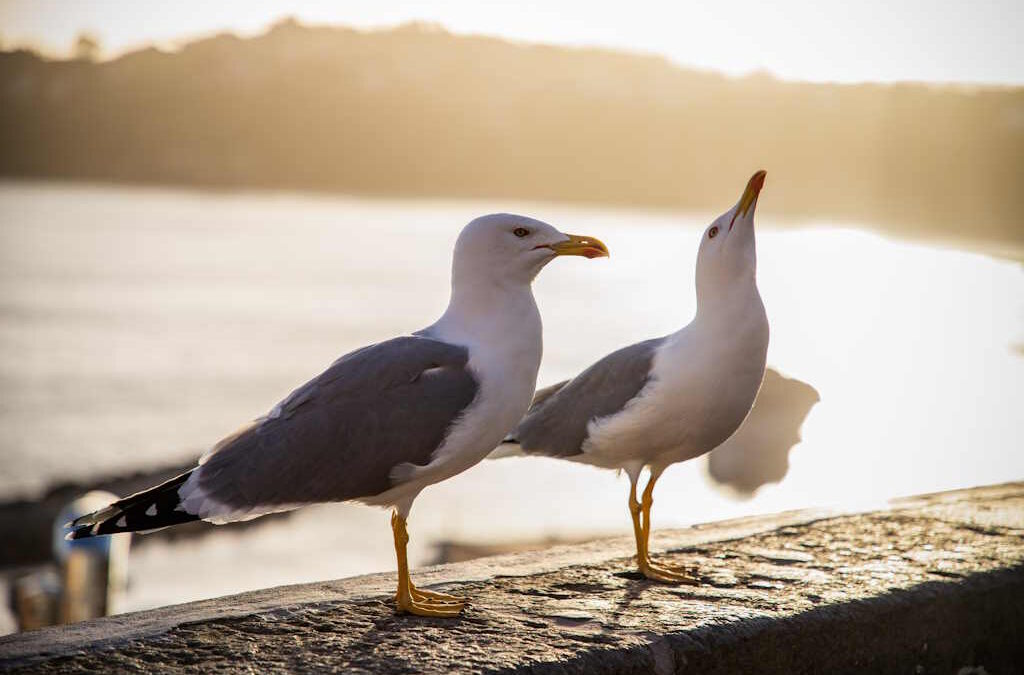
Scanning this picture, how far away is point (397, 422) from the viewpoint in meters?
3.24

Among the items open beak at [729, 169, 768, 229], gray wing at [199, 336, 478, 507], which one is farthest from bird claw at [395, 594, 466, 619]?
open beak at [729, 169, 768, 229]

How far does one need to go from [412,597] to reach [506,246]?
1.12 m

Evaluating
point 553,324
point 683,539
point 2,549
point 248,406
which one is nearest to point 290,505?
point 683,539

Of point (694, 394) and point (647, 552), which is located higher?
point (694, 394)

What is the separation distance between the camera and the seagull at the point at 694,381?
12.7 ft

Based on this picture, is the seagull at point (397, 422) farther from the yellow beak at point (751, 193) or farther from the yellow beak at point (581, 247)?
the yellow beak at point (751, 193)

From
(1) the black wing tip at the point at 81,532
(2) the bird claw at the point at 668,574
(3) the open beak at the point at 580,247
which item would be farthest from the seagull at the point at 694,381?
(1) the black wing tip at the point at 81,532

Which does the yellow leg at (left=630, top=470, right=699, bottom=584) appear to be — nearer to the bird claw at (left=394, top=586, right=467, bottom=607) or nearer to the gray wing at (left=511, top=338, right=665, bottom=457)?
the gray wing at (left=511, top=338, right=665, bottom=457)

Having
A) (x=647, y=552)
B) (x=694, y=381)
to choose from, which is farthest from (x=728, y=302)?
(x=647, y=552)

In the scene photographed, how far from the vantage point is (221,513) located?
3.16 m

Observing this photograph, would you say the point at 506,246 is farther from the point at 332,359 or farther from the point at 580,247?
the point at 332,359

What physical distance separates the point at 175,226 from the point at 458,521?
163 m

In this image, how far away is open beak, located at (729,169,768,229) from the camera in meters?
3.91

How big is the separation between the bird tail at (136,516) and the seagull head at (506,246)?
1.05 meters
